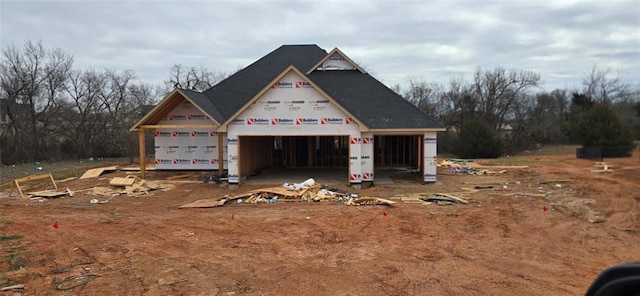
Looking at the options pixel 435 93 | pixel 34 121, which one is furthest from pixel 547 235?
pixel 435 93

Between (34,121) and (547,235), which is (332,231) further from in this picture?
(34,121)

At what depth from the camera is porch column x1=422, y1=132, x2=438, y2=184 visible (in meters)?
18.9

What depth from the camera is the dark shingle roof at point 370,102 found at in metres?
19.2

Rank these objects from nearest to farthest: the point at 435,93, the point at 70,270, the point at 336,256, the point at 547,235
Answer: the point at 70,270, the point at 336,256, the point at 547,235, the point at 435,93

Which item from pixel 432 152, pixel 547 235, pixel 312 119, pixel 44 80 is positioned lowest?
pixel 547 235

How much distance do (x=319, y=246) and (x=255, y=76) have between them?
18.7 meters

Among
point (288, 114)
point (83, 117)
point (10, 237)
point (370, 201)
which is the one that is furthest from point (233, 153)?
point (83, 117)

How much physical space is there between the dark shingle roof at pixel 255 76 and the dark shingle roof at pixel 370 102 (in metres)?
3.38

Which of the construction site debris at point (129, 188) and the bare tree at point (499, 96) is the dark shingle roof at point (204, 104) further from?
the bare tree at point (499, 96)

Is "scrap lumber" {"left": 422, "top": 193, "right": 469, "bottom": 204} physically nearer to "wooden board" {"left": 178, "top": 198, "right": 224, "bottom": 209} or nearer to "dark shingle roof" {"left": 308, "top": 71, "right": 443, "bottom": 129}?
"dark shingle roof" {"left": 308, "top": 71, "right": 443, "bottom": 129}

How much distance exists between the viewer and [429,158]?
747 inches

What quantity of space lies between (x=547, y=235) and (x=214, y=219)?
8350 millimetres

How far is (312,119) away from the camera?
18.3m

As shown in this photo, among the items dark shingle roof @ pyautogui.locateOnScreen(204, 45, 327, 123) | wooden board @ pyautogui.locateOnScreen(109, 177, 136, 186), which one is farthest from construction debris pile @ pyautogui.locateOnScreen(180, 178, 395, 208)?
dark shingle roof @ pyautogui.locateOnScreen(204, 45, 327, 123)
